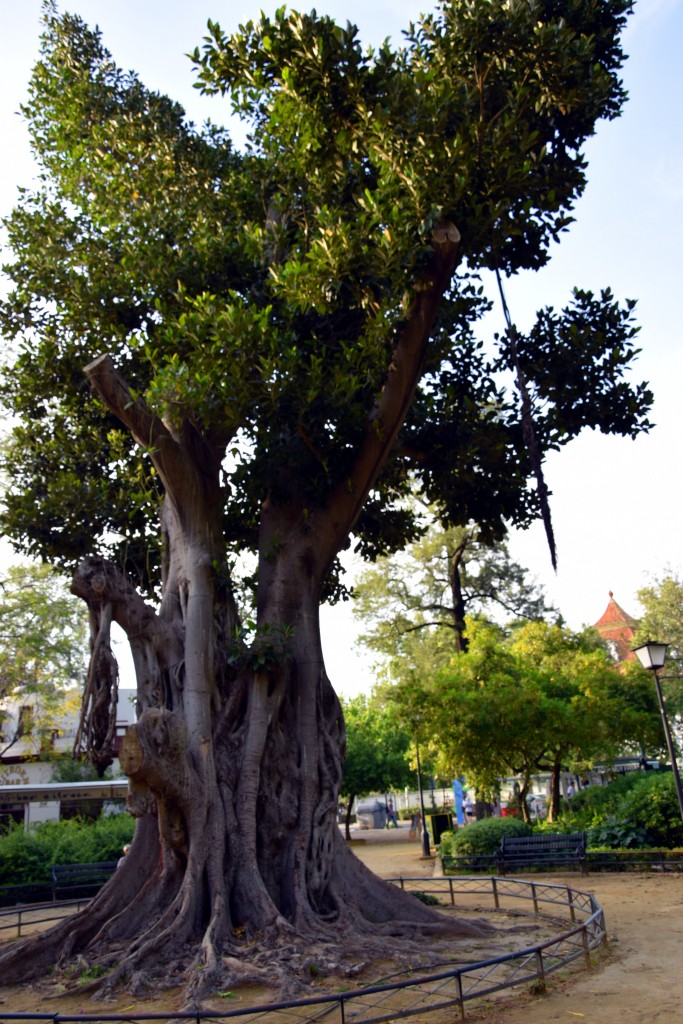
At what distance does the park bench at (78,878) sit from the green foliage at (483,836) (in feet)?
26.4

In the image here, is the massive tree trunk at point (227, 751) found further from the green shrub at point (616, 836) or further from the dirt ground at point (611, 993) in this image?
the green shrub at point (616, 836)

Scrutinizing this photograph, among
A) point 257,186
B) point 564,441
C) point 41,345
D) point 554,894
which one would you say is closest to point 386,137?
point 257,186

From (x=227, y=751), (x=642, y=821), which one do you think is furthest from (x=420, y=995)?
(x=642, y=821)

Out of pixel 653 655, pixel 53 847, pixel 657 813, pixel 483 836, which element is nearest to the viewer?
pixel 653 655

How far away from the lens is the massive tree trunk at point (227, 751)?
31.1 feet

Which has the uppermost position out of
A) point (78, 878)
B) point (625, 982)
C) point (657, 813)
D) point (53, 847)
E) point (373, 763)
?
point (373, 763)

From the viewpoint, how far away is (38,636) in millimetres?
27703

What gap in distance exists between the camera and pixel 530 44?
10203 millimetres

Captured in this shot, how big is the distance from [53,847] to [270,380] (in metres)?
15.4

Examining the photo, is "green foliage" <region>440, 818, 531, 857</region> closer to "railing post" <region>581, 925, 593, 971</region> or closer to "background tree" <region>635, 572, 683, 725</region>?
"railing post" <region>581, 925, 593, 971</region>

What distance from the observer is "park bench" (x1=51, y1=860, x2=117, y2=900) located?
17.5 metres

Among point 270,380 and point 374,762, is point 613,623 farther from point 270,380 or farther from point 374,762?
point 270,380

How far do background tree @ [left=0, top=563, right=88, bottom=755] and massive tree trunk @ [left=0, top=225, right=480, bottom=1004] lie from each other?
55.0 feet

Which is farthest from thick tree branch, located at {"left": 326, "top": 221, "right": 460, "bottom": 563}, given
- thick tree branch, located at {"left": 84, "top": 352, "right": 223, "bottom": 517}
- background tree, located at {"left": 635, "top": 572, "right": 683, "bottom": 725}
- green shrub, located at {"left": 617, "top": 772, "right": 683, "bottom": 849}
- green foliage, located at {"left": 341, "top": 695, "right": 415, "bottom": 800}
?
background tree, located at {"left": 635, "top": 572, "right": 683, "bottom": 725}
